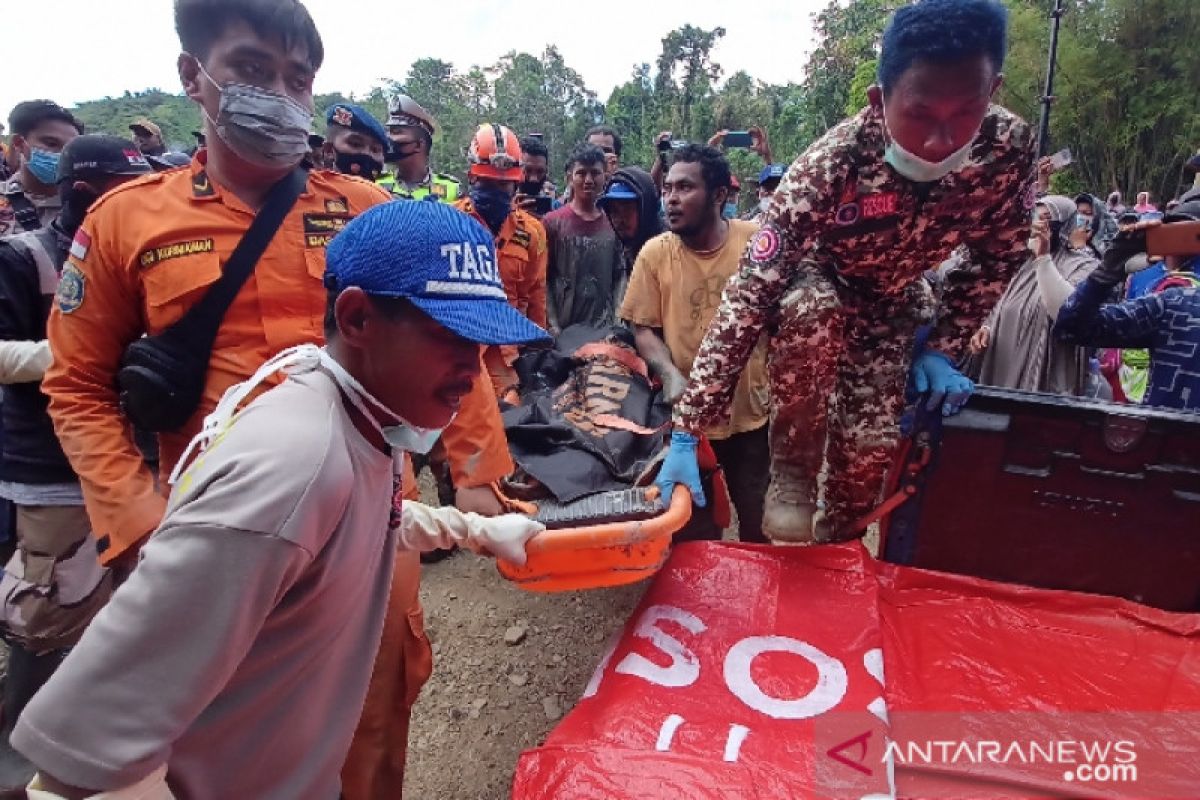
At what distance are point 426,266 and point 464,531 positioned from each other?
78cm

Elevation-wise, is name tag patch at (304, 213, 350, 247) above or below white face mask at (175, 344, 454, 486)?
above

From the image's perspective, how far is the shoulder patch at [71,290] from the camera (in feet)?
4.80

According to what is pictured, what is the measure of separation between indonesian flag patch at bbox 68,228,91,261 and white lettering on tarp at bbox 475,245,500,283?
101cm

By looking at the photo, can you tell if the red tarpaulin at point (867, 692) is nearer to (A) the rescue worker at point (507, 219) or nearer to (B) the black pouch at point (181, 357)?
(B) the black pouch at point (181, 357)

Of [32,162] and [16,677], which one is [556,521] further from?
[32,162]

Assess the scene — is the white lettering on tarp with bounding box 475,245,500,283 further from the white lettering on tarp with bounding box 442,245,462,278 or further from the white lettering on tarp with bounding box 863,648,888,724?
the white lettering on tarp with bounding box 863,648,888,724

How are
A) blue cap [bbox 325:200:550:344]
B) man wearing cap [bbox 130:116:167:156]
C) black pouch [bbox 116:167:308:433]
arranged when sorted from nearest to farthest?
1. blue cap [bbox 325:200:550:344]
2. black pouch [bbox 116:167:308:433]
3. man wearing cap [bbox 130:116:167:156]

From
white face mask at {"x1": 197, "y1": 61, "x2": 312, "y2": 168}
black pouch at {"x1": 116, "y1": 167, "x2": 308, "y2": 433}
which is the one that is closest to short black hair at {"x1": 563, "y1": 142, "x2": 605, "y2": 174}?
white face mask at {"x1": 197, "y1": 61, "x2": 312, "y2": 168}

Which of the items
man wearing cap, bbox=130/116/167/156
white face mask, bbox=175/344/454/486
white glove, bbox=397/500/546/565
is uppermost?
man wearing cap, bbox=130/116/167/156

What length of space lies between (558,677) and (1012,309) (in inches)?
117

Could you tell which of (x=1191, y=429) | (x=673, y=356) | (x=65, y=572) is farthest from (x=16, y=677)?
(x=1191, y=429)

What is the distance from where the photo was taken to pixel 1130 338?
8.71 ft

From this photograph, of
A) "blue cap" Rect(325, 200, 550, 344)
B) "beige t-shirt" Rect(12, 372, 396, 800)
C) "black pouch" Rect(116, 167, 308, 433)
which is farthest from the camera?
"black pouch" Rect(116, 167, 308, 433)

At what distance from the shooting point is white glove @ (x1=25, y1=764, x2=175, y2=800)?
772 mm
